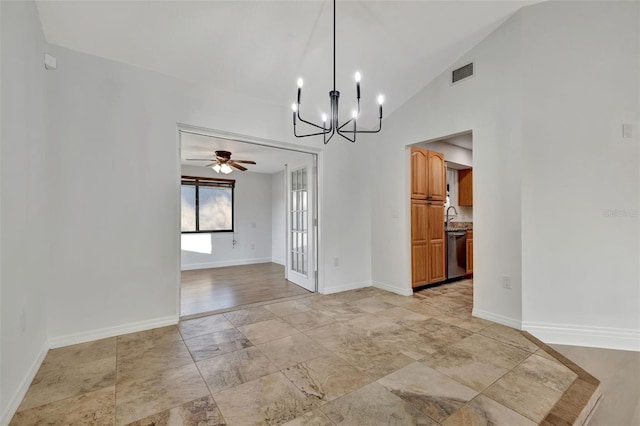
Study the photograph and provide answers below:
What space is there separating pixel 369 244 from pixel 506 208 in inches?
83.4

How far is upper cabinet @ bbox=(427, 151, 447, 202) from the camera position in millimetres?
4691

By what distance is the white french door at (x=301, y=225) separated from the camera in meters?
4.46

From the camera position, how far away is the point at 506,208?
307 cm

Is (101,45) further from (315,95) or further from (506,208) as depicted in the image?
(506,208)

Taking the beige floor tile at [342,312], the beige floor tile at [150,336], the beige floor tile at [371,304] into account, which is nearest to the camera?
the beige floor tile at [150,336]

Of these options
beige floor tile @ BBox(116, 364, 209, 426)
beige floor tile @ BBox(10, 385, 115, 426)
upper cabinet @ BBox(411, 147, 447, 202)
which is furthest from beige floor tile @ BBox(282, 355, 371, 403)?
upper cabinet @ BBox(411, 147, 447, 202)

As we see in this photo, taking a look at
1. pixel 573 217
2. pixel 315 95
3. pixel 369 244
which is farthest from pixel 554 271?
pixel 315 95

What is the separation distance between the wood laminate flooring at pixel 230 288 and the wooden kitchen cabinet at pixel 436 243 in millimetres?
2063

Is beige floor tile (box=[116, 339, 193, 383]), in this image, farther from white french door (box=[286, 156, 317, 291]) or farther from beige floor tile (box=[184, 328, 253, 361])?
white french door (box=[286, 156, 317, 291])

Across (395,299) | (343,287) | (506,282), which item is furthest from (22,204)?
(506,282)

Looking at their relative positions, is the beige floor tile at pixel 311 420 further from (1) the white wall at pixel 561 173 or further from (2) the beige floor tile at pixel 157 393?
(1) the white wall at pixel 561 173

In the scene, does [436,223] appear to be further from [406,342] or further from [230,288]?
[230,288]

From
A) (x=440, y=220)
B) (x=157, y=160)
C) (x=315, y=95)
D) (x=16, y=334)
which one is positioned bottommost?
(x=16, y=334)

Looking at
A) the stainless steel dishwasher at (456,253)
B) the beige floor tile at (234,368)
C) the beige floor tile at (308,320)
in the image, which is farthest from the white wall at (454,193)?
the beige floor tile at (234,368)
